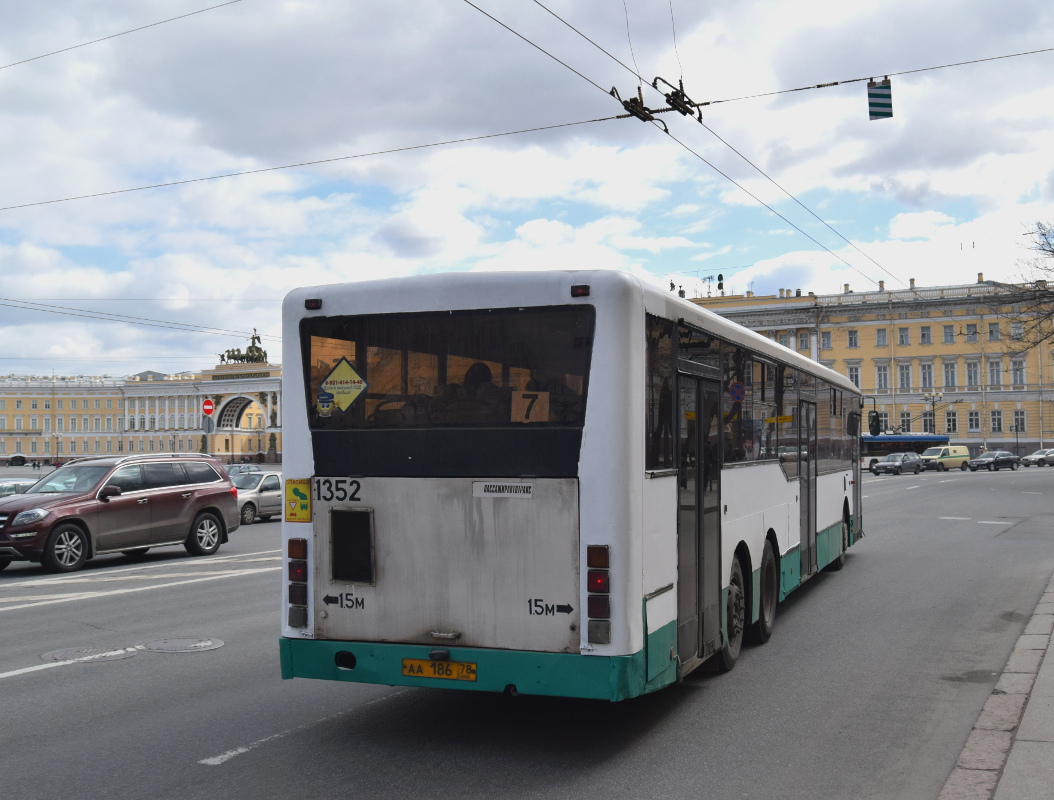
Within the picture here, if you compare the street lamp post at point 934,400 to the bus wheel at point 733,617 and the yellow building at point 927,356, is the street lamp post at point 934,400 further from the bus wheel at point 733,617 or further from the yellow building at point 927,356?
the bus wheel at point 733,617

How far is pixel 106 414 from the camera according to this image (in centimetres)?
16400

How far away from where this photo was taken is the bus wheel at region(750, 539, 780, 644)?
30.1ft

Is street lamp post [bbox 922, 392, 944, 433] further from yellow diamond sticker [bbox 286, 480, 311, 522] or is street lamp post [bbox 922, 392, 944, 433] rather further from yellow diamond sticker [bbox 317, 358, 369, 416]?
yellow diamond sticker [bbox 286, 480, 311, 522]

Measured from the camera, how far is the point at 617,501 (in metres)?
5.76

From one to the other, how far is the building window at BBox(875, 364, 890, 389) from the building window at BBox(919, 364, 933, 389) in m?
3.06

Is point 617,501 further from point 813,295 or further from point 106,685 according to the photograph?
point 813,295

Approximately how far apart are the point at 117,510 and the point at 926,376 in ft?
319

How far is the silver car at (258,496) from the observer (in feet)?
89.3

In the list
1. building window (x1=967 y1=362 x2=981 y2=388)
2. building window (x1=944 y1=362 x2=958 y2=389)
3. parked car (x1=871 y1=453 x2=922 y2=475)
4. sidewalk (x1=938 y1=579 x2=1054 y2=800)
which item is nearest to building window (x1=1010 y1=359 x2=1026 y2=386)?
building window (x1=967 y1=362 x2=981 y2=388)

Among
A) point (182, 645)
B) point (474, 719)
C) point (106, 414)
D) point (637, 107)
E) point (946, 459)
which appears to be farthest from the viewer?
point (106, 414)

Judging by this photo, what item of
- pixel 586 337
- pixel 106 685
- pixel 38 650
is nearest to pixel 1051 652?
pixel 586 337

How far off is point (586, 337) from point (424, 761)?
2543 millimetres

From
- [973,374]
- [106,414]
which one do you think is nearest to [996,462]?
[973,374]

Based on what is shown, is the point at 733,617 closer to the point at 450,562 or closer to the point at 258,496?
the point at 450,562
